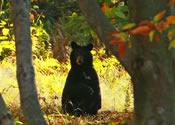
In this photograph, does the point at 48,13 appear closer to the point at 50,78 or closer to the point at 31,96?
the point at 50,78

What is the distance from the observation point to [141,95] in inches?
127

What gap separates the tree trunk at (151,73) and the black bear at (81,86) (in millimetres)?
3326

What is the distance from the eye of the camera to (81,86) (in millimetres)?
6602

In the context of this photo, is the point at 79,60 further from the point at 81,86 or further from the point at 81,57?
the point at 81,86

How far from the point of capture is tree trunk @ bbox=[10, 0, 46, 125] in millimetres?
3590

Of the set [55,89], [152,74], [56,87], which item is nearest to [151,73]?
[152,74]

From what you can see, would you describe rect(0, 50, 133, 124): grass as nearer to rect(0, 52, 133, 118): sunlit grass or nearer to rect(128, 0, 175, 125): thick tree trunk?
rect(0, 52, 133, 118): sunlit grass

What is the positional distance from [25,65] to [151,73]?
4.07ft

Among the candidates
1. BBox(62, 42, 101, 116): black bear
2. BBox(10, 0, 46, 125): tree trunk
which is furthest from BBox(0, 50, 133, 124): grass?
BBox(10, 0, 46, 125): tree trunk

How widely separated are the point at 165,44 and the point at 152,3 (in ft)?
1.24

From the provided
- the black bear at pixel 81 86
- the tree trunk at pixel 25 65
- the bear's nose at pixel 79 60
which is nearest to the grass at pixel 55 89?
the black bear at pixel 81 86

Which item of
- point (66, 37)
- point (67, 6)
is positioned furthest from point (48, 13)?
point (66, 37)

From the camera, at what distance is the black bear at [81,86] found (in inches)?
259

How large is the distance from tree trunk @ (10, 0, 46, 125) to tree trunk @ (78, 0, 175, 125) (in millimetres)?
886
